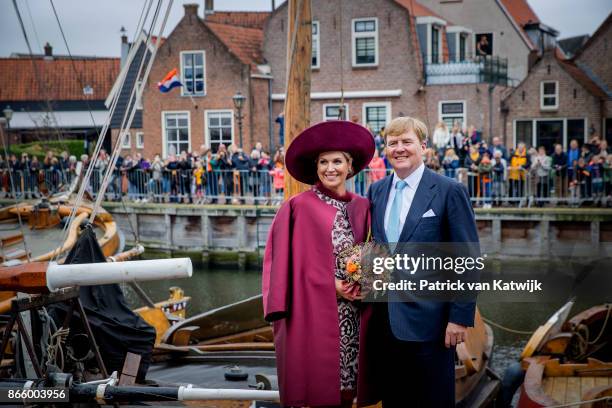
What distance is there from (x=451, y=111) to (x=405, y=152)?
21.9 meters

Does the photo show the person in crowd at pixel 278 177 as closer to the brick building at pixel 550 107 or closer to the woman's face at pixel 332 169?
the brick building at pixel 550 107

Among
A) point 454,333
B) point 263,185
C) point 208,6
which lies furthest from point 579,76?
point 208,6

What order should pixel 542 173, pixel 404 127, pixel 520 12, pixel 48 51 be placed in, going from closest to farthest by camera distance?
pixel 404 127
pixel 542 173
pixel 520 12
pixel 48 51

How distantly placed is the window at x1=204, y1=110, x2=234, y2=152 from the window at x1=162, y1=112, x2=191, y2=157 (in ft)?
2.79

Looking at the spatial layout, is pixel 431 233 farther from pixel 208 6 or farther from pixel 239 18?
pixel 239 18

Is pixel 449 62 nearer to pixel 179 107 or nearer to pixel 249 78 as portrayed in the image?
pixel 249 78

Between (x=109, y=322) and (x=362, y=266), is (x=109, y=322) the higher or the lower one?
the lower one

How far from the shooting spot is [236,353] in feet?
21.2

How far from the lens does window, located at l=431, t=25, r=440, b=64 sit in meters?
25.3

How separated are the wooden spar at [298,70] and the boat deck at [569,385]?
2.70 meters

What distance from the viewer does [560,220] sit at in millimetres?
16656

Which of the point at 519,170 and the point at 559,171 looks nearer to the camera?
the point at 559,171

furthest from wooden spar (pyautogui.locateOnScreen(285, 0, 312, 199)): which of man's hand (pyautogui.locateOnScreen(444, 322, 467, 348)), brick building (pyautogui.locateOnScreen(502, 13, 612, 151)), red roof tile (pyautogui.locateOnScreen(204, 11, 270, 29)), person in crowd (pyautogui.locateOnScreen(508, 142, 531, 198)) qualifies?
red roof tile (pyautogui.locateOnScreen(204, 11, 270, 29))

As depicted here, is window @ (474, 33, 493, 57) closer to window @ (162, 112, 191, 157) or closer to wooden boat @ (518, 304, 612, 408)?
window @ (162, 112, 191, 157)
